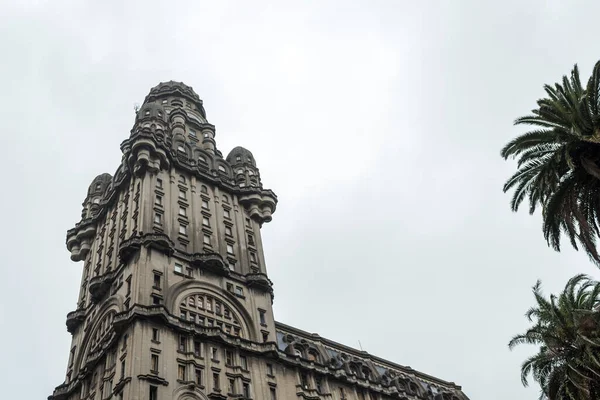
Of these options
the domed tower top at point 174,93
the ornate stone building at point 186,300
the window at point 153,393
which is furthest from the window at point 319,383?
the domed tower top at point 174,93

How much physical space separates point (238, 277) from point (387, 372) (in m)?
24.6

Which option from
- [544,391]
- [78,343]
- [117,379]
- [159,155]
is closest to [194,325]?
[117,379]

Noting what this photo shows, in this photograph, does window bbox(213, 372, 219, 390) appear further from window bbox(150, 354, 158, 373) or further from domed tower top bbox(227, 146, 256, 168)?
domed tower top bbox(227, 146, 256, 168)

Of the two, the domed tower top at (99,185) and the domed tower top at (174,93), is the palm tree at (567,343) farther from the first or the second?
the domed tower top at (174,93)

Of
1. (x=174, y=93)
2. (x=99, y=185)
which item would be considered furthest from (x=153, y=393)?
(x=174, y=93)

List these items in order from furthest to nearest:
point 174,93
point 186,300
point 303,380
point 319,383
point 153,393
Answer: point 174,93, point 319,383, point 303,380, point 186,300, point 153,393

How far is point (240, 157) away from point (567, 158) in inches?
2282

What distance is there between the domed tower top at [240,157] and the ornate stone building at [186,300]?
0.22 meters

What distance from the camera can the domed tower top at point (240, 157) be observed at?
3209 inches

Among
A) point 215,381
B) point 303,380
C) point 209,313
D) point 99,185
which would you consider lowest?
point 215,381

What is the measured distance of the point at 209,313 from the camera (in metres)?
57.0

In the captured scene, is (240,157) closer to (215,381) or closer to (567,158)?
(215,381)

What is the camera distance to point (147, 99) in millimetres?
93875

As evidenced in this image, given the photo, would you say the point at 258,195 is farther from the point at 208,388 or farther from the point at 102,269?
the point at 208,388
